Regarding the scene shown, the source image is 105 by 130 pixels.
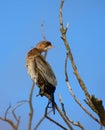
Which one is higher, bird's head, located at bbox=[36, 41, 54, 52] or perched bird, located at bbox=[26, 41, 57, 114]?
bird's head, located at bbox=[36, 41, 54, 52]

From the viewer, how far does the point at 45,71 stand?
1.58 m

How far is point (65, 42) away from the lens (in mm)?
900

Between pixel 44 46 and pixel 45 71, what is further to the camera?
pixel 44 46

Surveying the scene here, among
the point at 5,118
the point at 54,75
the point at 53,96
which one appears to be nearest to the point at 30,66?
the point at 54,75

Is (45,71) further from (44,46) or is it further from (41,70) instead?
(44,46)

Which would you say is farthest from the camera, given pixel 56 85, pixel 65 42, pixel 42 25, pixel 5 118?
pixel 5 118

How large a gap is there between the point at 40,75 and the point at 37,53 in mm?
182

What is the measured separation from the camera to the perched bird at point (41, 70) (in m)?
1.54

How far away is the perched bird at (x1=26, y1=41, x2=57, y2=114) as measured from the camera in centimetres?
154

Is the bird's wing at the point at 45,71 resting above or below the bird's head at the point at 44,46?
below

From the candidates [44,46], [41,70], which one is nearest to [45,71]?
[41,70]

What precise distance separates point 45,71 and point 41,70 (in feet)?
0.23

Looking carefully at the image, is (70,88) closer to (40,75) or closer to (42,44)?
(40,75)

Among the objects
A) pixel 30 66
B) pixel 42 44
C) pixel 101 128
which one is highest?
pixel 42 44
